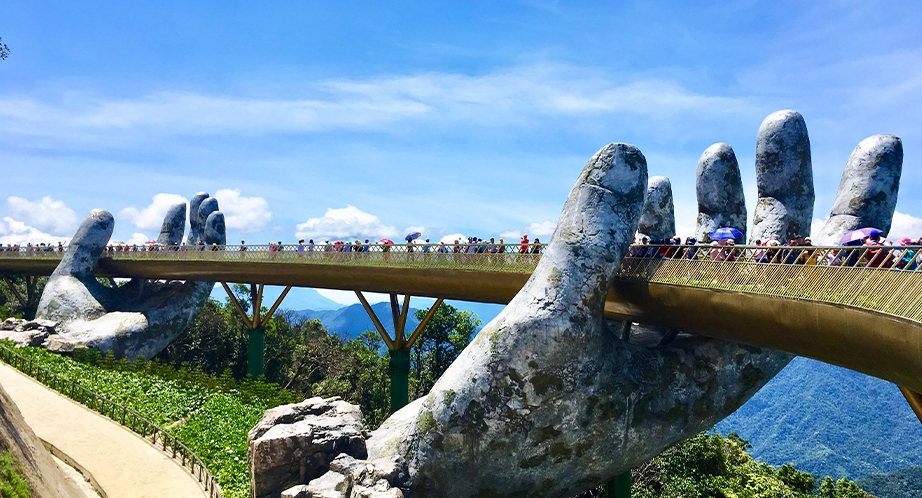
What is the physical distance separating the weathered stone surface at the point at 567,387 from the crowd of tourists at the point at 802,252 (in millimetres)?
1291

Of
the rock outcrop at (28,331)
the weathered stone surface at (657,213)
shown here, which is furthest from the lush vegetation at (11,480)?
the rock outcrop at (28,331)

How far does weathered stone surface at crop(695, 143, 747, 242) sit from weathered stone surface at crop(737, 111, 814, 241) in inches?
50.2

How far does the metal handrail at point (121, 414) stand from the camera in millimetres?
21906

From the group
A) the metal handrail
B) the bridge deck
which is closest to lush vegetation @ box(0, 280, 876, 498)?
the metal handrail

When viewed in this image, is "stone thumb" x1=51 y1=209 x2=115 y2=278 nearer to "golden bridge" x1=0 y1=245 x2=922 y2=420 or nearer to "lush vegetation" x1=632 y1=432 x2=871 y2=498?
"golden bridge" x1=0 y1=245 x2=922 y2=420

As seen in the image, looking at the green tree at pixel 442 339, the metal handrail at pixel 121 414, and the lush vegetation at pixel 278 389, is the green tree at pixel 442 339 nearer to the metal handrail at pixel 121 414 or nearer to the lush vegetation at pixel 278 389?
the lush vegetation at pixel 278 389

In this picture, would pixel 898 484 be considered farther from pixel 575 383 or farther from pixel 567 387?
pixel 567 387

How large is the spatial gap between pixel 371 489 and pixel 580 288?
7.59m

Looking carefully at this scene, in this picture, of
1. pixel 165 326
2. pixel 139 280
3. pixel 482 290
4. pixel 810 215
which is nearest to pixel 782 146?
pixel 810 215

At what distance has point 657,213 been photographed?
2525 cm

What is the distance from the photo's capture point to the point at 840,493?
40.4m

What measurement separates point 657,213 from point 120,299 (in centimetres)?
3668

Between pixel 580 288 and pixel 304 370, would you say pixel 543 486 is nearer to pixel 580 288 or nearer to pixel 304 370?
pixel 580 288

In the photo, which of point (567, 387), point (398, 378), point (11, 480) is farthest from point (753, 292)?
point (398, 378)
